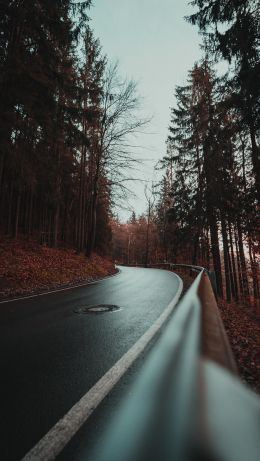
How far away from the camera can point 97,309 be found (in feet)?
26.3

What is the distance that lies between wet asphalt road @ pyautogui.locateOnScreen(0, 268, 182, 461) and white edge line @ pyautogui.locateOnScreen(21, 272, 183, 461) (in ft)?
0.24

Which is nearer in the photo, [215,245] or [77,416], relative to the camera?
[77,416]

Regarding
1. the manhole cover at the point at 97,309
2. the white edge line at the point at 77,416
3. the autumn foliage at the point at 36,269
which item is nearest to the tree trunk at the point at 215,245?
the autumn foliage at the point at 36,269

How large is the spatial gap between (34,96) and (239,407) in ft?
46.8

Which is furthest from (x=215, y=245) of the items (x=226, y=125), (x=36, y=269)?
(x=36, y=269)

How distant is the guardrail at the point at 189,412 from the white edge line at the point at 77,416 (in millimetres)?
1196

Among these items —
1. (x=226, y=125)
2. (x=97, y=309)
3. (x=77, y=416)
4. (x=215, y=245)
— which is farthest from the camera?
(x=215, y=245)

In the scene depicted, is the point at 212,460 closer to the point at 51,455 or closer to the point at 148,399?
the point at 148,399

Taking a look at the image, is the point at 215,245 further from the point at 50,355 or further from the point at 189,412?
the point at 189,412

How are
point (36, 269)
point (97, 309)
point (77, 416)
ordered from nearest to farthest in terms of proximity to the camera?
point (77, 416)
point (97, 309)
point (36, 269)

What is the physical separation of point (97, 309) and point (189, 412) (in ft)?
23.7

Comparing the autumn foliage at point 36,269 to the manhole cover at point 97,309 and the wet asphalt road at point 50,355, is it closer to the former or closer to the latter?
the wet asphalt road at point 50,355

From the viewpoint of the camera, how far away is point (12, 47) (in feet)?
42.6

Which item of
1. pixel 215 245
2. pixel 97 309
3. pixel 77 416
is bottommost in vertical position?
pixel 77 416
